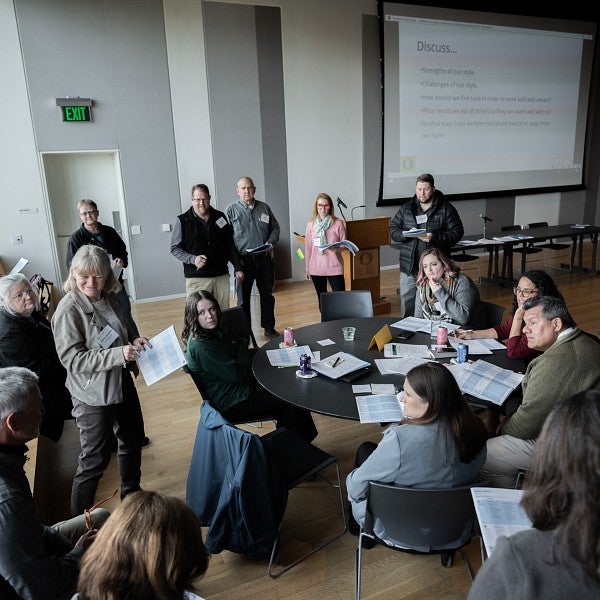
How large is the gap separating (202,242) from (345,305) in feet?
5.45

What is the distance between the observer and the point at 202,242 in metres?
4.98

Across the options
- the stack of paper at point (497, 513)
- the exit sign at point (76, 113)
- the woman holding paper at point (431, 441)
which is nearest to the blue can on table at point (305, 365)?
the woman holding paper at point (431, 441)

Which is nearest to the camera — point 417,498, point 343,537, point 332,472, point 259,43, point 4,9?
point 417,498

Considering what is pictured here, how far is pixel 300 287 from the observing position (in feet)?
26.6

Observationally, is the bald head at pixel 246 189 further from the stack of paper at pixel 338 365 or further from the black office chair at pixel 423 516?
the black office chair at pixel 423 516

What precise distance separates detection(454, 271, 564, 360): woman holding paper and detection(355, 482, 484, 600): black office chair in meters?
1.31

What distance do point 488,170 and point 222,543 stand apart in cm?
878

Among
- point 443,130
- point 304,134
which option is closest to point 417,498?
point 304,134

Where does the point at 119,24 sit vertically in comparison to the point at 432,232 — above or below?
above

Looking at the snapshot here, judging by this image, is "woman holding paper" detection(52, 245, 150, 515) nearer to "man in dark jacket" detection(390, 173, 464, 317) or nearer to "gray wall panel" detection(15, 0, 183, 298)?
"man in dark jacket" detection(390, 173, 464, 317)

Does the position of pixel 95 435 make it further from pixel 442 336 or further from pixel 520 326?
pixel 520 326

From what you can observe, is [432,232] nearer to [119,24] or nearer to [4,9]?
[119,24]

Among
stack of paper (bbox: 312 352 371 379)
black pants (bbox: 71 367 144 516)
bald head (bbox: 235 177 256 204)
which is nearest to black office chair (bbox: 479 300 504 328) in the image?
stack of paper (bbox: 312 352 371 379)

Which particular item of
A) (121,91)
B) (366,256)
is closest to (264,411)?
(366,256)
